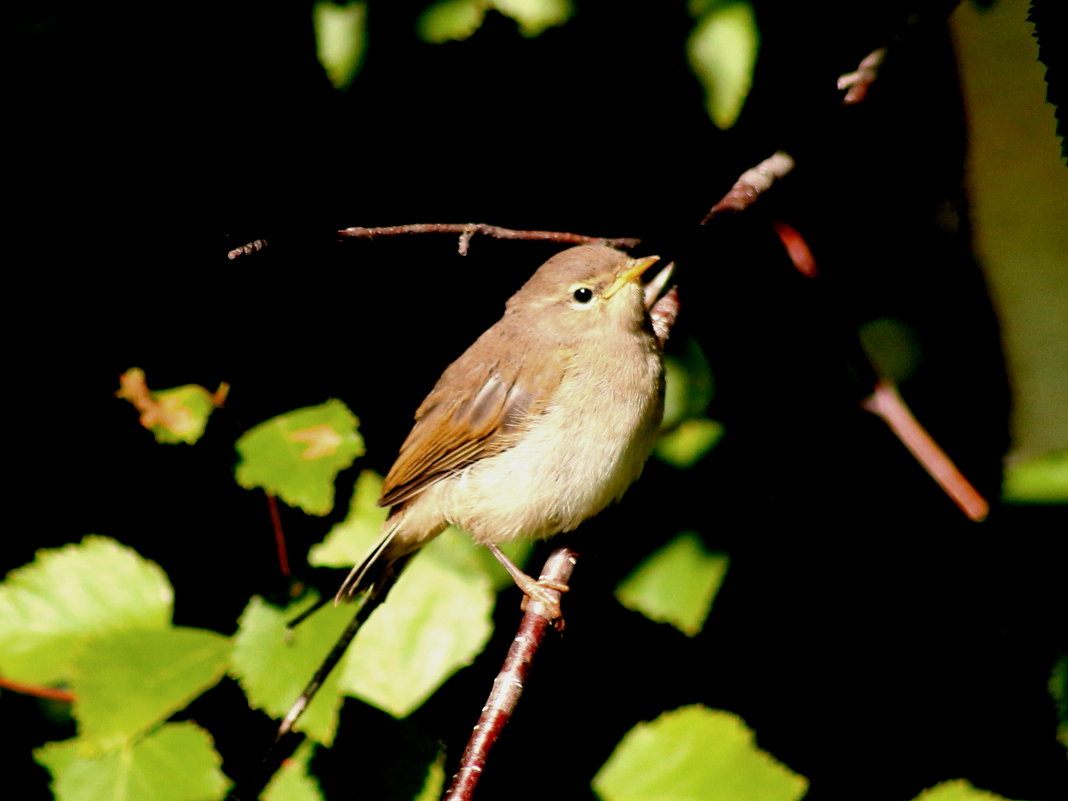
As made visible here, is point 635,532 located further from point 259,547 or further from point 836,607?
point 259,547

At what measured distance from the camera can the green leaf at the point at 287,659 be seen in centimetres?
198

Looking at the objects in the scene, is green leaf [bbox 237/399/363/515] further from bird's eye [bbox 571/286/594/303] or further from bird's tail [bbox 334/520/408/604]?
bird's eye [bbox 571/286/594/303]

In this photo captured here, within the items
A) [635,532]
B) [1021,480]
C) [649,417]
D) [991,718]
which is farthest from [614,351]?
[991,718]

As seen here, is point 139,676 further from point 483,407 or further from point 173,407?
point 483,407

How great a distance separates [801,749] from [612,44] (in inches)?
96.4

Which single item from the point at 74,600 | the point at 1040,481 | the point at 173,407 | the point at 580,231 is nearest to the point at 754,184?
the point at 580,231

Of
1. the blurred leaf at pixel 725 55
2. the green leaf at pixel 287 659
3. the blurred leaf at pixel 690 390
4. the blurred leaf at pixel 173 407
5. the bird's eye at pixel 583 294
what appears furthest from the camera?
the bird's eye at pixel 583 294

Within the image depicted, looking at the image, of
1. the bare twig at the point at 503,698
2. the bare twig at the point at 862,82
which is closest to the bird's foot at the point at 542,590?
the bare twig at the point at 503,698

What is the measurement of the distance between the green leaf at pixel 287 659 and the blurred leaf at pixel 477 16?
4.77 feet

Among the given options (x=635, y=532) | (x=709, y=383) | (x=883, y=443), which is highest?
(x=709, y=383)

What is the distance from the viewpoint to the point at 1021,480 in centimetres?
187

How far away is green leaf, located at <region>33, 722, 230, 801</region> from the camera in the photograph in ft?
6.34

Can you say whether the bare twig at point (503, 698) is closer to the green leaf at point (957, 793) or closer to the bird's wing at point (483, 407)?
the bird's wing at point (483, 407)

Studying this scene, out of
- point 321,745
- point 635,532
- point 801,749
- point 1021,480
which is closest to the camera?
point 1021,480
